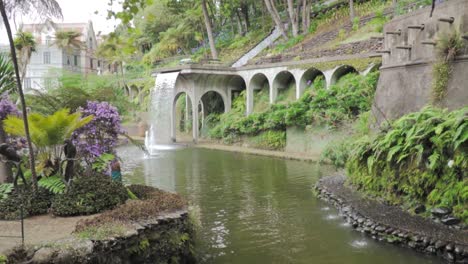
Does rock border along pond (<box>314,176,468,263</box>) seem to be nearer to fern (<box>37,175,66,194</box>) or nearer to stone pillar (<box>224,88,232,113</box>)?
fern (<box>37,175,66,194</box>)

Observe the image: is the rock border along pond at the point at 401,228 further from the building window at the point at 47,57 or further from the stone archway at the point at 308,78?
the building window at the point at 47,57

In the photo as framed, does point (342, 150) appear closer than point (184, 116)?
Yes

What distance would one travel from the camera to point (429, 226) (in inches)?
287

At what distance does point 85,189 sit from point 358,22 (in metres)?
23.5

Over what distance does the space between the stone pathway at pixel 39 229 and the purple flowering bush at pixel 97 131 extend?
150cm

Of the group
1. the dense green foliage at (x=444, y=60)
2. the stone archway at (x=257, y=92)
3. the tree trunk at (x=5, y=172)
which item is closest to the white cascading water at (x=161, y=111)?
the stone archway at (x=257, y=92)

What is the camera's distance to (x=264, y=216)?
9094 millimetres

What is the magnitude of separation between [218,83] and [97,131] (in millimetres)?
18953

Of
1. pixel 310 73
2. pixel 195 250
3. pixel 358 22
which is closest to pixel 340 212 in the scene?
pixel 195 250

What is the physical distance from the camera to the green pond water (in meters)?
6.88

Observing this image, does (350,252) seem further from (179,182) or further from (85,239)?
(179,182)

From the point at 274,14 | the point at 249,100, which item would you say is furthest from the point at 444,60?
the point at 274,14

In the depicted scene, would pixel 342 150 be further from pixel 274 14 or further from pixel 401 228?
pixel 274 14

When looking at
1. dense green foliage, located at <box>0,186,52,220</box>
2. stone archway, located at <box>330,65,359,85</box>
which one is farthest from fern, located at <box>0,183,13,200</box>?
stone archway, located at <box>330,65,359,85</box>
